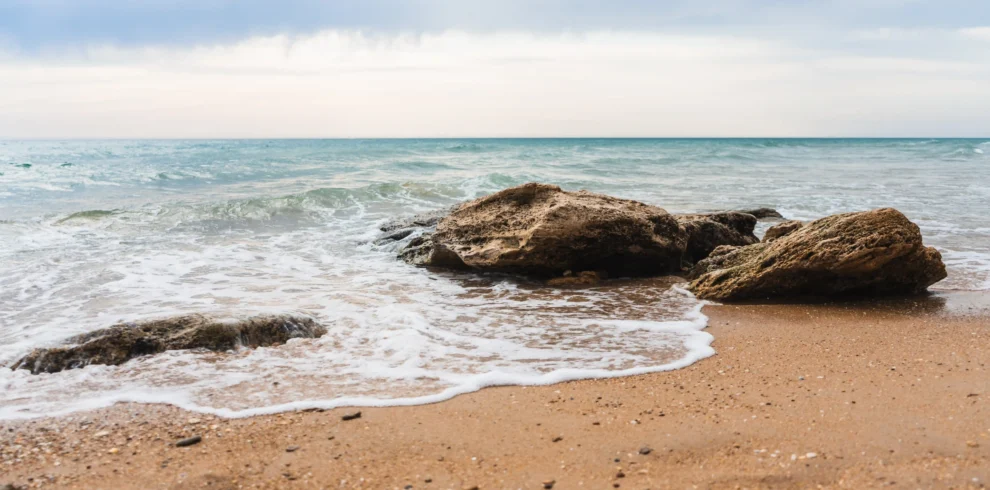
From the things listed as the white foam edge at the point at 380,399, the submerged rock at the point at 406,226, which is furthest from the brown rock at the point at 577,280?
the submerged rock at the point at 406,226

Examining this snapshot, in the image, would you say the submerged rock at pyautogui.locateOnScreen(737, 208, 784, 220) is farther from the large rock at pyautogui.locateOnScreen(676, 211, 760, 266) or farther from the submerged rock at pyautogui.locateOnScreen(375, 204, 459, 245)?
the submerged rock at pyautogui.locateOnScreen(375, 204, 459, 245)

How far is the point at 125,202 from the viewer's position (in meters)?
16.5

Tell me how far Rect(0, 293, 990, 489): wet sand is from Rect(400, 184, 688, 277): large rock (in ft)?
10.1

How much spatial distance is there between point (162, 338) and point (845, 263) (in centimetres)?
582

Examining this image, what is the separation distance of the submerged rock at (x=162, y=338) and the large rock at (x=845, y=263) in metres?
4.06

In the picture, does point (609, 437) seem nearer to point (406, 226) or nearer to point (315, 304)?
point (315, 304)

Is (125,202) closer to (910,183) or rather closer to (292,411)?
(292,411)

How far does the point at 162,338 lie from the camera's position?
5039 mm

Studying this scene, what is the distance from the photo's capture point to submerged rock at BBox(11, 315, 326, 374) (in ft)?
15.4

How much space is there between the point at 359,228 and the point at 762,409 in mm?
9926

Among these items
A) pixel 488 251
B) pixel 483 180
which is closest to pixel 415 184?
pixel 483 180

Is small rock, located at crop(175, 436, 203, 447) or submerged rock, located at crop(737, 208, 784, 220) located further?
submerged rock, located at crop(737, 208, 784, 220)

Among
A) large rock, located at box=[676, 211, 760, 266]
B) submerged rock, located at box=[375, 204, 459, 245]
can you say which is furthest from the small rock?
submerged rock, located at box=[375, 204, 459, 245]

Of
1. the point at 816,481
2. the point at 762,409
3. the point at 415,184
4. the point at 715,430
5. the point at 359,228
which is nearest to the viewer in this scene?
the point at 816,481
